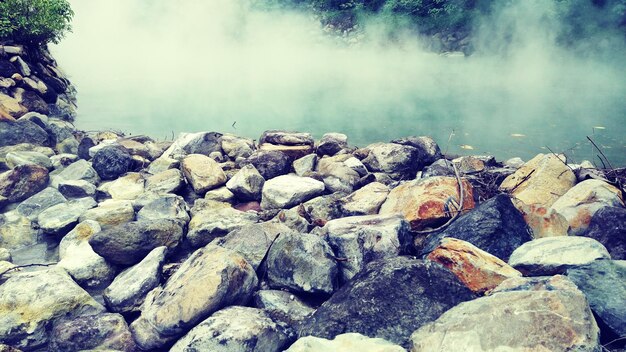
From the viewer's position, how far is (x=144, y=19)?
2972 cm

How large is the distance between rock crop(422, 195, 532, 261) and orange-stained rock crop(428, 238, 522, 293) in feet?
0.80

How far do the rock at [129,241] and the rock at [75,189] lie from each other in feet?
5.93

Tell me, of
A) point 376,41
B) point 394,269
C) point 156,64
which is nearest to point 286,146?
point 394,269

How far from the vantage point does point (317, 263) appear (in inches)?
118

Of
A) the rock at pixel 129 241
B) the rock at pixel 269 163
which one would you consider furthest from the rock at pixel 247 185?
the rock at pixel 129 241

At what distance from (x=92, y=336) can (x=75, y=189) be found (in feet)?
9.50

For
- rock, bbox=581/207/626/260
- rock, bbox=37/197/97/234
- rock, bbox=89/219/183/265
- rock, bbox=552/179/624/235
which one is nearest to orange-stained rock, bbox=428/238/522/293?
rock, bbox=581/207/626/260

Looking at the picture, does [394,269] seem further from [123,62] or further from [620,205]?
[123,62]

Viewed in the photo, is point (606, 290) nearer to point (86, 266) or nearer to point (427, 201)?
point (427, 201)

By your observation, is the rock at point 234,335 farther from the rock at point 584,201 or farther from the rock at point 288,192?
the rock at point 584,201

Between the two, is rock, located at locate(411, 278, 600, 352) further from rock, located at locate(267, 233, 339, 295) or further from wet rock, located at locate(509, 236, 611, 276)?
rock, located at locate(267, 233, 339, 295)

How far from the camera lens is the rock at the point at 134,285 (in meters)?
3.09

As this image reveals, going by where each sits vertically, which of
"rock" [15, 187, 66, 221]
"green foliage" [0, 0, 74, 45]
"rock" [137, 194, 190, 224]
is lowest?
"rock" [137, 194, 190, 224]

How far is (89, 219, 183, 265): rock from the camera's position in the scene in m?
3.52
